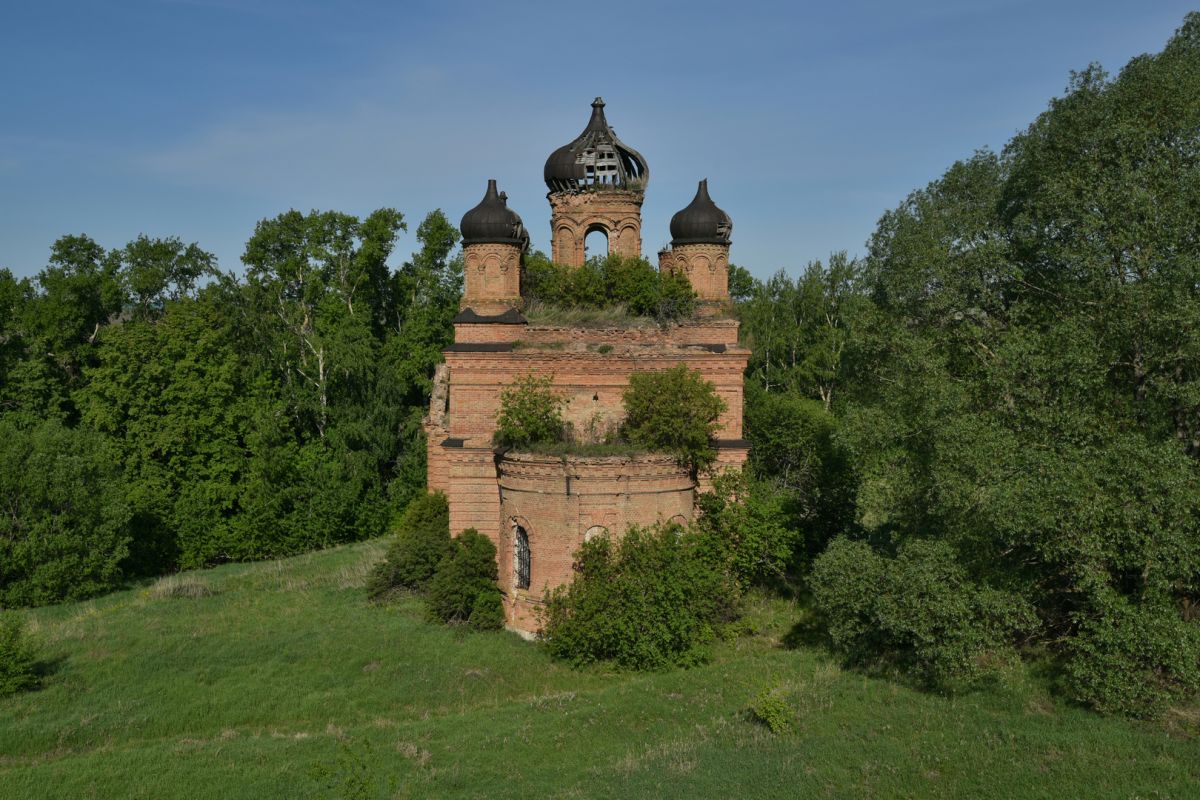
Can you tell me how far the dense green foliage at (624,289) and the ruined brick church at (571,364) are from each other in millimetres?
606

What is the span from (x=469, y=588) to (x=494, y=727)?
592 centimetres

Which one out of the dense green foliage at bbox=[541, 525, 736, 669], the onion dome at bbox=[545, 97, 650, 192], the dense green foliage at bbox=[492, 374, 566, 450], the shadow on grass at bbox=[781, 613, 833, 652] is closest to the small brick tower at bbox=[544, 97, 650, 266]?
the onion dome at bbox=[545, 97, 650, 192]

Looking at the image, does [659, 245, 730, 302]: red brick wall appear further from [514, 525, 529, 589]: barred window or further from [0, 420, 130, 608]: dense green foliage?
[0, 420, 130, 608]: dense green foliage

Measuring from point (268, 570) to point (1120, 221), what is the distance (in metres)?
25.7

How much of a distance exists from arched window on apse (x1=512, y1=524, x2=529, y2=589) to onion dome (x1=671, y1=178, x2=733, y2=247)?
29.8ft

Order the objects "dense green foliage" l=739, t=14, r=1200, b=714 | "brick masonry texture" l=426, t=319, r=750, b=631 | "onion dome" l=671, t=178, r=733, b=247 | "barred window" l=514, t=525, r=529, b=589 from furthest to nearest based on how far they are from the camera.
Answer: "onion dome" l=671, t=178, r=733, b=247 → "brick masonry texture" l=426, t=319, r=750, b=631 → "barred window" l=514, t=525, r=529, b=589 → "dense green foliage" l=739, t=14, r=1200, b=714

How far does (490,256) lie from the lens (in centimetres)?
2269

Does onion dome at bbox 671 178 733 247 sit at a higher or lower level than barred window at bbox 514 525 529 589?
higher

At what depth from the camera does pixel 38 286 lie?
34375mm

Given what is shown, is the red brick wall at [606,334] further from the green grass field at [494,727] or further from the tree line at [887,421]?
the green grass field at [494,727]

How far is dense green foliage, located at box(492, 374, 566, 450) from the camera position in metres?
19.7

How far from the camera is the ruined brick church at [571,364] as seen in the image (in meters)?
19.0

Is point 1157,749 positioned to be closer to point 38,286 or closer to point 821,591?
point 821,591

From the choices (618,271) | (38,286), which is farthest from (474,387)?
(38,286)
